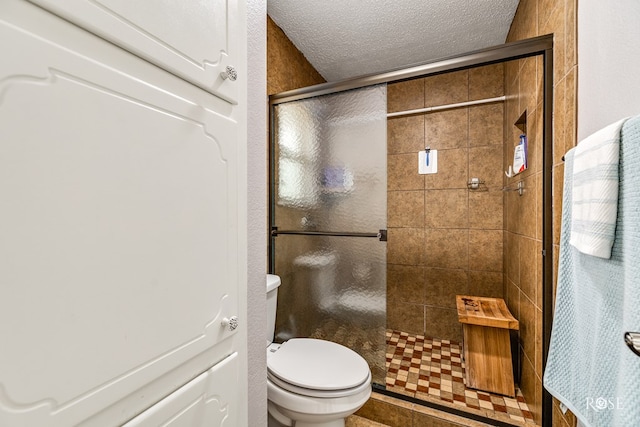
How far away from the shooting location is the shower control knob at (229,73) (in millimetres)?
659

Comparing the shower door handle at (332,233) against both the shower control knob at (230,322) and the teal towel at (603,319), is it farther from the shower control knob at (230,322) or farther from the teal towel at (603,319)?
the shower control knob at (230,322)

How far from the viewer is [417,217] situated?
248 cm

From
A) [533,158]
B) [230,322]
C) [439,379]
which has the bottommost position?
[439,379]

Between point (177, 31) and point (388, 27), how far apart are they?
5.77ft

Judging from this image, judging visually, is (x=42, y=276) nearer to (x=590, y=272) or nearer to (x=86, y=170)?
(x=86, y=170)

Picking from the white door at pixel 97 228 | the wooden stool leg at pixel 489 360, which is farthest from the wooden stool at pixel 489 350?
the white door at pixel 97 228

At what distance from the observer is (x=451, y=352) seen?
7.18ft

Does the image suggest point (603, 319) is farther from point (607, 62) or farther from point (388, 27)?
point (388, 27)

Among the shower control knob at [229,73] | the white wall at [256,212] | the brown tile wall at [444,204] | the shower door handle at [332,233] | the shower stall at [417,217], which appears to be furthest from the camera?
the brown tile wall at [444,204]

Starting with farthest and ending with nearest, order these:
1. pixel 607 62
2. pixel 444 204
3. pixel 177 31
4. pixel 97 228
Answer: pixel 444 204 → pixel 607 62 → pixel 177 31 → pixel 97 228

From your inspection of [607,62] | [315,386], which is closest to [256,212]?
[315,386]

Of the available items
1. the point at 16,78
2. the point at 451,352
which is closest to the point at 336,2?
the point at 16,78

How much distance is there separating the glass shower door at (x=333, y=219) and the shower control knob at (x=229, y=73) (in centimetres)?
107

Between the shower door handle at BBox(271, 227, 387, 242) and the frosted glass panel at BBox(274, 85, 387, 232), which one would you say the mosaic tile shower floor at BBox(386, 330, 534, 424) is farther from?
the frosted glass panel at BBox(274, 85, 387, 232)
